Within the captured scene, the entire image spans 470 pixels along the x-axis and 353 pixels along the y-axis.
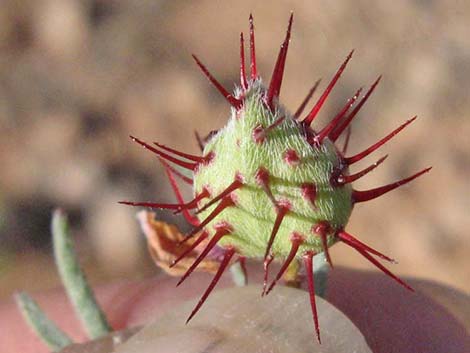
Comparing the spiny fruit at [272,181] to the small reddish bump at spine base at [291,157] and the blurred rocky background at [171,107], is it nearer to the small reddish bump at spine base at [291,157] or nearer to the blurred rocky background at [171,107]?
the small reddish bump at spine base at [291,157]

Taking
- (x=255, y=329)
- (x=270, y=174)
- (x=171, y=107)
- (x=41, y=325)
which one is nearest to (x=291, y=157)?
(x=270, y=174)

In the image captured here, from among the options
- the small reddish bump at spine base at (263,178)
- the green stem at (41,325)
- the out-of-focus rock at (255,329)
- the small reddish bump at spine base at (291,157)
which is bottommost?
the green stem at (41,325)

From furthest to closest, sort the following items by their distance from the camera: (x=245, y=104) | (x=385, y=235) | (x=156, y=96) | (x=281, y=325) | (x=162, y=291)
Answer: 1. (x=156, y=96)
2. (x=385, y=235)
3. (x=162, y=291)
4. (x=281, y=325)
5. (x=245, y=104)

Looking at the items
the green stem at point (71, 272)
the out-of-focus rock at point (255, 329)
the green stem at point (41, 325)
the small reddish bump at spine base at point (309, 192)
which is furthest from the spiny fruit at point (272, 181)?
the green stem at point (41, 325)

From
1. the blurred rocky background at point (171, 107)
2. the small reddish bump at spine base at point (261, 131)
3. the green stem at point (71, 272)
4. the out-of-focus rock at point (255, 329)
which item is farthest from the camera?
the blurred rocky background at point (171, 107)

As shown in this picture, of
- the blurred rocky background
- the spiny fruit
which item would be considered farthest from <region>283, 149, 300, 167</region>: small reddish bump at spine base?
the blurred rocky background

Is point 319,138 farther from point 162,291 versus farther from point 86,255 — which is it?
point 86,255

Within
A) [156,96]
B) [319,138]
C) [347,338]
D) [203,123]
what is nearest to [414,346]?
[347,338]
